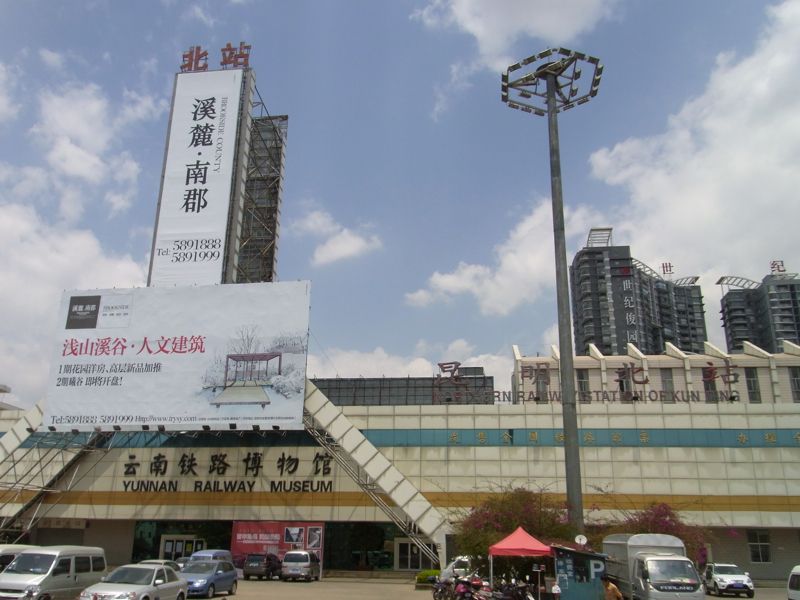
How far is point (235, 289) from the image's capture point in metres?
36.3

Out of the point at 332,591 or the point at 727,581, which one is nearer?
the point at 332,591

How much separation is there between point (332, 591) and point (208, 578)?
7.45m

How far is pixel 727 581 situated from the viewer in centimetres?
2984

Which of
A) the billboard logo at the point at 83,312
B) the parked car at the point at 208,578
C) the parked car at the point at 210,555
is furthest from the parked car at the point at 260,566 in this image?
the billboard logo at the point at 83,312

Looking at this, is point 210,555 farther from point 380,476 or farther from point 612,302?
point 612,302

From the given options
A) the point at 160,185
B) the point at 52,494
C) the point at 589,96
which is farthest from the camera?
the point at 160,185

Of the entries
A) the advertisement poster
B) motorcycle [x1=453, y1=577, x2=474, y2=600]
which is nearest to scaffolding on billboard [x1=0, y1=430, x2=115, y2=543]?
the advertisement poster

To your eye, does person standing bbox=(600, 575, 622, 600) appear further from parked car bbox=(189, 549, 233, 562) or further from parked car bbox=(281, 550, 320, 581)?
parked car bbox=(281, 550, 320, 581)

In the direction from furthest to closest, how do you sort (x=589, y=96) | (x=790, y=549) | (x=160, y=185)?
(x=160, y=185), (x=790, y=549), (x=589, y=96)

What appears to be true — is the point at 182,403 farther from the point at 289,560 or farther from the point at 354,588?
the point at 354,588

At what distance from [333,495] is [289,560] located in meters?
6.79

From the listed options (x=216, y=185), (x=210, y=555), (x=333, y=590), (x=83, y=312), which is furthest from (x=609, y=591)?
(x=216, y=185)

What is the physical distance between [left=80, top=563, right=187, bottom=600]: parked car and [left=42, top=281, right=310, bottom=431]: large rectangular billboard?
15.2 metres

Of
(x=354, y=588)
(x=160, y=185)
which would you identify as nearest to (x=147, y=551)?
(x=354, y=588)
